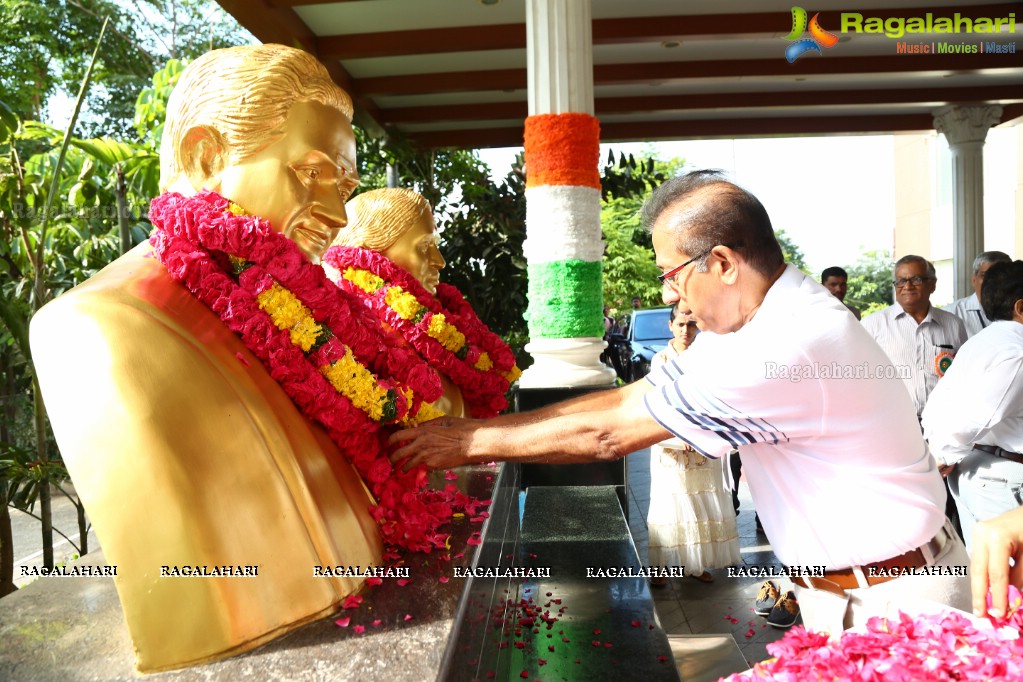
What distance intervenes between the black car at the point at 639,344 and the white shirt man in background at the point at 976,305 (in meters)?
7.32

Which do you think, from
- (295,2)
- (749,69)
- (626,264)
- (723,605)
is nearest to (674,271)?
(723,605)

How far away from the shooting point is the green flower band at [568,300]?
5.96 m

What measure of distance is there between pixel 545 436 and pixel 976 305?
16.9 ft

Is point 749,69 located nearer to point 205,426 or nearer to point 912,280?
point 912,280

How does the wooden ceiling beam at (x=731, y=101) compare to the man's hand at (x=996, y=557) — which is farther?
the wooden ceiling beam at (x=731, y=101)

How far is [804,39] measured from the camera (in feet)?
29.3

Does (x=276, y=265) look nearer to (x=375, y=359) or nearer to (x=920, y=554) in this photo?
(x=375, y=359)

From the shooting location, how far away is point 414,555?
209 cm

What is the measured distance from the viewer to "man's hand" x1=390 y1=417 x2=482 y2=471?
6.92ft

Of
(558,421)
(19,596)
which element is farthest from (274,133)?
(19,596)

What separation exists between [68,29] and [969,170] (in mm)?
16897

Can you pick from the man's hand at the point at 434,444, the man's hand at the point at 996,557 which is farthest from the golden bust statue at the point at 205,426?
the man's hand at the point at 996,557

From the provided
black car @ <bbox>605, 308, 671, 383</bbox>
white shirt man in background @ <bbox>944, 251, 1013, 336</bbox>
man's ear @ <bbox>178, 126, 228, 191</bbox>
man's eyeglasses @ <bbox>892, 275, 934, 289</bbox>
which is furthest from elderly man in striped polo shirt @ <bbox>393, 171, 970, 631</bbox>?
black car @ <bbox>605, 308, 671, 383</bbox>

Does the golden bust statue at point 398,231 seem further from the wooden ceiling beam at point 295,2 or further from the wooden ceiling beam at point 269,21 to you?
the wooden ceiling beam at point 295,2
